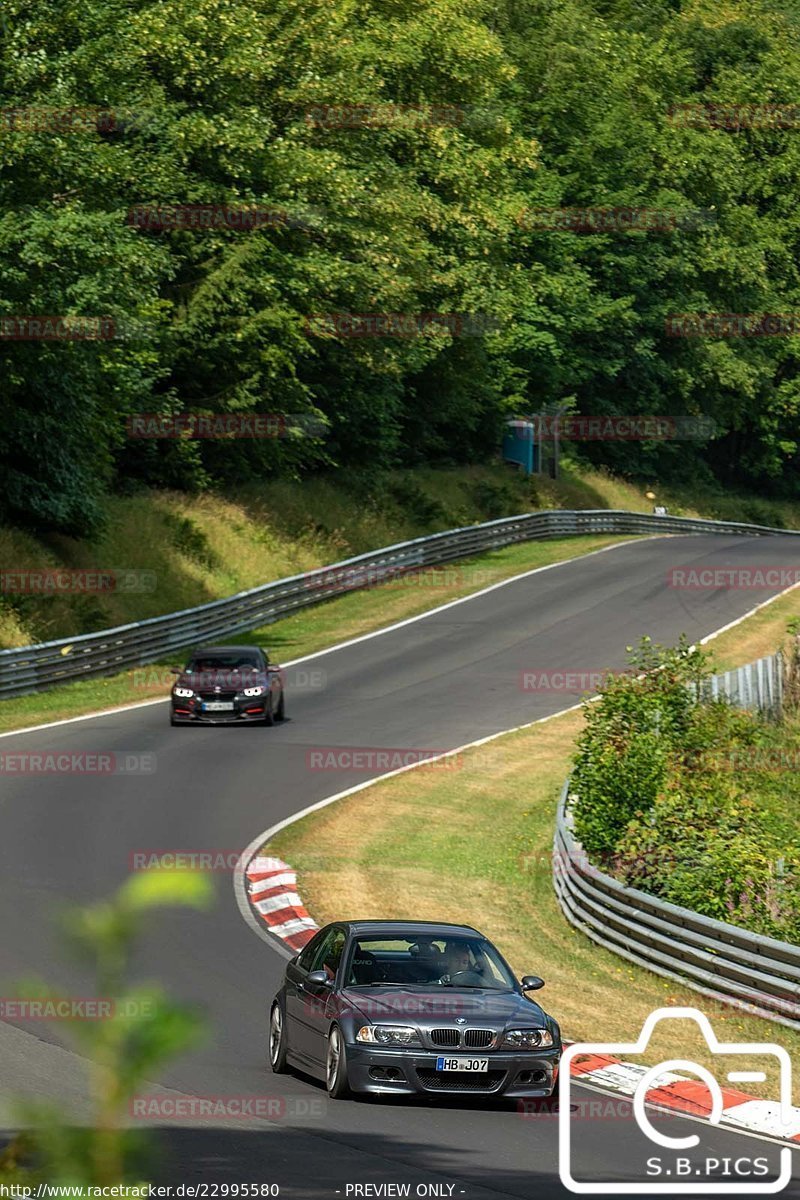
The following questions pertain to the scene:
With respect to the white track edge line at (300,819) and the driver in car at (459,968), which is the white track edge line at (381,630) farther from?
the driver in car at (459,968)

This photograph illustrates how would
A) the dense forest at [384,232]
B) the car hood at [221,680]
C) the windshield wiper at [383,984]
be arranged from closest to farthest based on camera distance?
the windshield wiper at [383,984] < the car hood at [221,680] < the dense forest at [384,232]

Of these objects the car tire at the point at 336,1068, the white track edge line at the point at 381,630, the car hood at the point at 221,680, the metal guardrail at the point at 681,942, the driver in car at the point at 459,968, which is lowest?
the white track edge line at the point at 381,630

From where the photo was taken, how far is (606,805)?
21.0 meters

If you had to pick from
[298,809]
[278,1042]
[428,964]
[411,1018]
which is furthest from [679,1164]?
[298,809]

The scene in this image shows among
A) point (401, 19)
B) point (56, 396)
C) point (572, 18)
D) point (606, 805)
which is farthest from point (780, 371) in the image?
point (606, 805)

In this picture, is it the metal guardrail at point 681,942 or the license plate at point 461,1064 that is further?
the metal guardrail at point 681,942

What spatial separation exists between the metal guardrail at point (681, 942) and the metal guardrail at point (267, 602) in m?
18.1

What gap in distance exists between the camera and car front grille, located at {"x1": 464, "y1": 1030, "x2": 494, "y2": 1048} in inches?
465

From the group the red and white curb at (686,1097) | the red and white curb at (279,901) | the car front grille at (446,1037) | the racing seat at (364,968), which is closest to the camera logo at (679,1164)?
the red and white curb at (686,1097)

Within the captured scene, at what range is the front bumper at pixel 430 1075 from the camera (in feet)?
38.2

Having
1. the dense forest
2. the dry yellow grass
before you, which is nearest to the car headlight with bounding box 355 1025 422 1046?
the dense forest

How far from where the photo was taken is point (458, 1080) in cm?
1167

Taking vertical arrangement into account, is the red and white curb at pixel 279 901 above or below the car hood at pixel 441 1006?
below

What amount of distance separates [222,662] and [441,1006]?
22033 millimetres
